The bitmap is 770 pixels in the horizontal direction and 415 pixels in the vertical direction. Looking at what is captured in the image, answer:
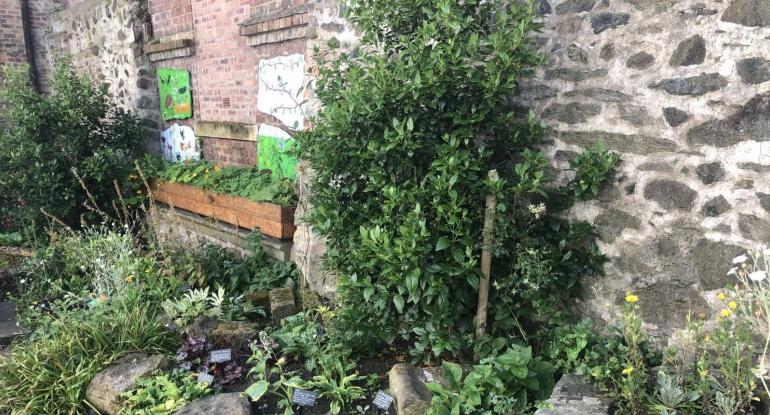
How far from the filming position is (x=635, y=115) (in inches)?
119

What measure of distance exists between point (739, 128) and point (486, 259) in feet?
4.88

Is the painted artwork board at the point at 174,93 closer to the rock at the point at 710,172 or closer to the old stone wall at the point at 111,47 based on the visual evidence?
the old stone wall at the point at 111,47

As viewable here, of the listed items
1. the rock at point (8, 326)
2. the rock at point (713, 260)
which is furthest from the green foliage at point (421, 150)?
the rock at point (8, 326)

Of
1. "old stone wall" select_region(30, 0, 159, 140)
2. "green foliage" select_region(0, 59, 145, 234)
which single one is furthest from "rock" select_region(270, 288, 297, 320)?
"old stone wall" select_region(30, 0, 159, 140)

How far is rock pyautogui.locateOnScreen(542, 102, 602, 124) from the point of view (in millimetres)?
3215

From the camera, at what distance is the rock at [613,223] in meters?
3.11

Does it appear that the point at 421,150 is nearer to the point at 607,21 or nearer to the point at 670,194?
the point at 607,21

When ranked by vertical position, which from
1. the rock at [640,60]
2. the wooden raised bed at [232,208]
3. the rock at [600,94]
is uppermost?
the rock at [640,60]

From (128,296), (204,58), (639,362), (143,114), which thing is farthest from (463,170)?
(143,114)

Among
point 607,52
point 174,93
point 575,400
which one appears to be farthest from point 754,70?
point 174,93

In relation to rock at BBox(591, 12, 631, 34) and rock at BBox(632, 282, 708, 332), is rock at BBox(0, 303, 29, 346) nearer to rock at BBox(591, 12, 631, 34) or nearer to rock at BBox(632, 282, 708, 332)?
rock at BBox(632, 282, 708, 332)

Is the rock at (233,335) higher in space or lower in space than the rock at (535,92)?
lower

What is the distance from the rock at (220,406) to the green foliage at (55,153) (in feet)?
15.4

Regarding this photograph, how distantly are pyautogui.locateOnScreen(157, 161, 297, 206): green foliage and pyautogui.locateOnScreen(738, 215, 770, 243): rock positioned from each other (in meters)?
3.77
